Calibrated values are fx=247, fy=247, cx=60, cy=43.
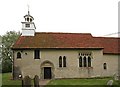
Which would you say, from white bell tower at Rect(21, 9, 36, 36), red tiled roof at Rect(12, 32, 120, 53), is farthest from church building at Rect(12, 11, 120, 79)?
white bell tower at Rect(21, 9, 36, 36)

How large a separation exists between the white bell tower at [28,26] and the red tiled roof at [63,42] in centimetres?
88

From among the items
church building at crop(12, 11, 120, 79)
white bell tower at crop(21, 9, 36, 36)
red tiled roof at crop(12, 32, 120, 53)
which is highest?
white bell tower at crop(21, 9, 36, 36)

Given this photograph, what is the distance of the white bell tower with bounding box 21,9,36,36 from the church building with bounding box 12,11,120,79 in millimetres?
193

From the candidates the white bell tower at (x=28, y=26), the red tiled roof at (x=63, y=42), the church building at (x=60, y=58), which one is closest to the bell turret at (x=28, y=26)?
the white bell tower at (x=28, y=26)

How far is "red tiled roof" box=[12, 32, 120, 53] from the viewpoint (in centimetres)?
4097

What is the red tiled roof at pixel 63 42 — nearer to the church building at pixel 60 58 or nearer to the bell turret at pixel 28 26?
the church building at pixel 60 58

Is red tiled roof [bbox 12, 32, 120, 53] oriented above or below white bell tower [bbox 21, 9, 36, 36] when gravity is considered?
below

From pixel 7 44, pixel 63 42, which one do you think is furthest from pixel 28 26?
pixel 7 44

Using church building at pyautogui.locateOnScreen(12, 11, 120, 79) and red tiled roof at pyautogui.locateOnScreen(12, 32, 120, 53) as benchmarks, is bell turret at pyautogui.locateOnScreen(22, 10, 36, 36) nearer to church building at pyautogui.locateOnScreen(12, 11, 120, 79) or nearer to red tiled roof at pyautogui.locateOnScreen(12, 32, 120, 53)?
church building at pyautogui.locateOnScreen(12, 11, 120, 79)

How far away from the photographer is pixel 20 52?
40312 mm

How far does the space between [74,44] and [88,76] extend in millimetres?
5822

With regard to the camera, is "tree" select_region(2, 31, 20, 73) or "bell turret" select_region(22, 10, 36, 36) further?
"tree" select_region(2, 31, 20, 73)

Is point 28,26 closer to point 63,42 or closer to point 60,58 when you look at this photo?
point 63,42

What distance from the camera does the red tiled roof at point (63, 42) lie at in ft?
134
